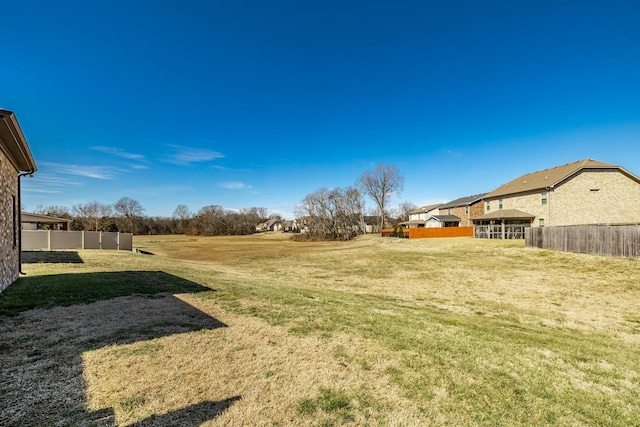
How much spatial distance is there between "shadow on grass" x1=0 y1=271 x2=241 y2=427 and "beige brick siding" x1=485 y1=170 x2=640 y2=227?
3392 cm

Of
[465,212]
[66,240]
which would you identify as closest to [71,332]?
[66,240]

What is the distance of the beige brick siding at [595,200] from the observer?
29.0m

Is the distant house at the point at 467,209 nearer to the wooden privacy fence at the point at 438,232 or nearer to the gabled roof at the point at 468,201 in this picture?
the gabled roof at the point at 468,201

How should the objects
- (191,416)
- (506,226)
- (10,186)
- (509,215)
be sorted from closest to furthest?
1. (191,416)
2. (10,186)
3. (506,226)
4. (509,215)

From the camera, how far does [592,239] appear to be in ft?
54.4

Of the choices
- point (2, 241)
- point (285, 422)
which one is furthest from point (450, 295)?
point (2, 241)

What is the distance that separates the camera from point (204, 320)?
5367 mm

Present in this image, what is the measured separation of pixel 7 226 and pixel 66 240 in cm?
1889

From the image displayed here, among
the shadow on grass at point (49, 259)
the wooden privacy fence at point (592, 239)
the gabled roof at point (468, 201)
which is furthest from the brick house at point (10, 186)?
the gabled roof at point (468, 201)

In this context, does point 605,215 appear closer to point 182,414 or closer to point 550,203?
point 550,203

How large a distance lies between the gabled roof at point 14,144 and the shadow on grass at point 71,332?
3.40m

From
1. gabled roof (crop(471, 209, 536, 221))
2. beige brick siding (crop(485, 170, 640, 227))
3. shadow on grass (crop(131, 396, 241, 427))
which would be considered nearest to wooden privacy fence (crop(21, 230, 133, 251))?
shadow on grass (crop(131, 396, 241, 427))

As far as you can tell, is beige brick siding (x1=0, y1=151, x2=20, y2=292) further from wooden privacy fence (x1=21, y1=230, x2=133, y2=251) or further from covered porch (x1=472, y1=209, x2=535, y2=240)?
covered porch (x1=472, y1=209, x2=535, y2=240)

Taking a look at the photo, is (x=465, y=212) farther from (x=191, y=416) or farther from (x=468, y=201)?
(x=191, y=416)
